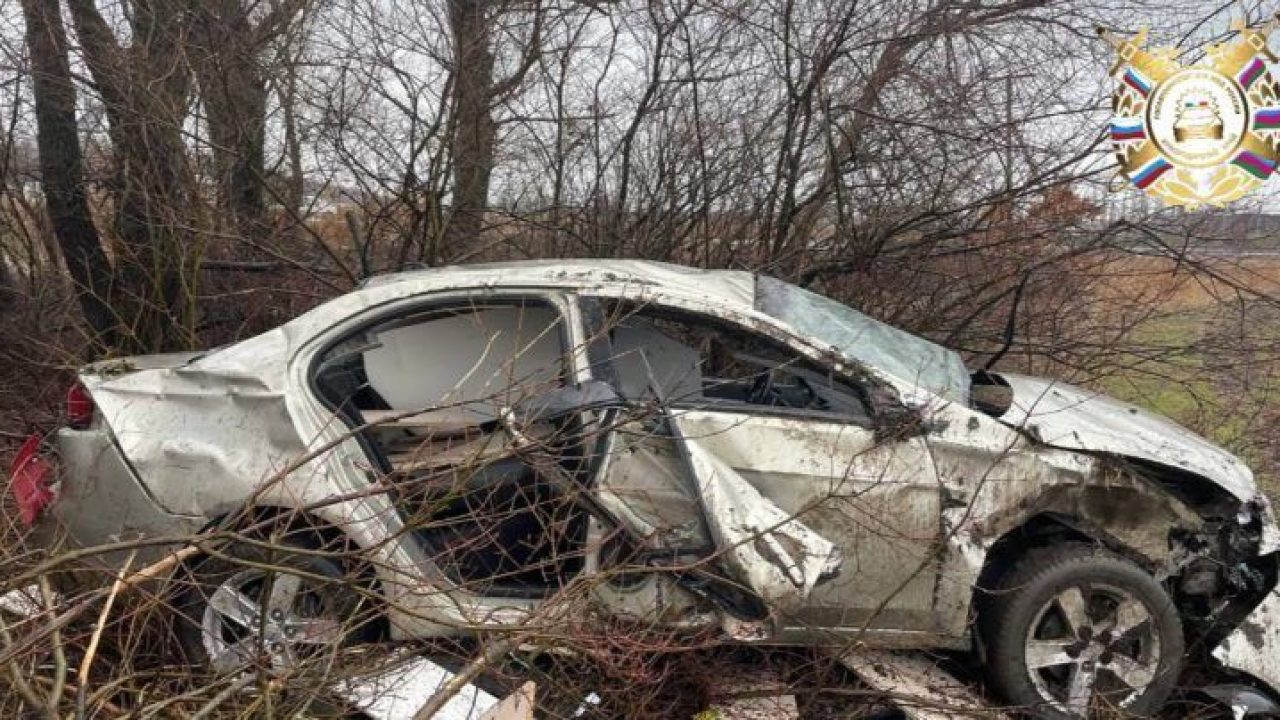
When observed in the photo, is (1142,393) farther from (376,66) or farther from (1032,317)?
(376,66)

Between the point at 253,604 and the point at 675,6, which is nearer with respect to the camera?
the point at 253,604

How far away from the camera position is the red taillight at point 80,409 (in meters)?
3.07

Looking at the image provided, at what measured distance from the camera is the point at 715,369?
3582 millimetres

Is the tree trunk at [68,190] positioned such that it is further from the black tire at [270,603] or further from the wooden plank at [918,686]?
the wooden plank at [918,686]

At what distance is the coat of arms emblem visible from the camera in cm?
565

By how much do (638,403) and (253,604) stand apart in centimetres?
153

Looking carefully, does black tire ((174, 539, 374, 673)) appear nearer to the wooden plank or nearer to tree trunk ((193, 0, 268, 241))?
the wooden plank

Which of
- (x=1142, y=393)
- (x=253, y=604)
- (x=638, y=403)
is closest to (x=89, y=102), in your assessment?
(x=253, y=604)

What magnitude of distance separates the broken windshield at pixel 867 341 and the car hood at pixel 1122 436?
256 mm

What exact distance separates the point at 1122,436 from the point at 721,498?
154cm

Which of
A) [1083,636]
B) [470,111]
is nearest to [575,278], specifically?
[1083,636]

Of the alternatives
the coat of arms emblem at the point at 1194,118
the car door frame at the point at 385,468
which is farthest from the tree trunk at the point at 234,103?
the coat of arms emblem at the point at 1194,118

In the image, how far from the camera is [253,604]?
304cm

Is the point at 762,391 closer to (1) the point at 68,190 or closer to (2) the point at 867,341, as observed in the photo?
(2) the point at 867,341
